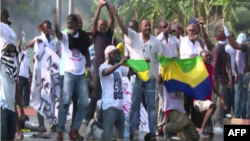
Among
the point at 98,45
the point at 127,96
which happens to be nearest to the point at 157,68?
the point at 98,45

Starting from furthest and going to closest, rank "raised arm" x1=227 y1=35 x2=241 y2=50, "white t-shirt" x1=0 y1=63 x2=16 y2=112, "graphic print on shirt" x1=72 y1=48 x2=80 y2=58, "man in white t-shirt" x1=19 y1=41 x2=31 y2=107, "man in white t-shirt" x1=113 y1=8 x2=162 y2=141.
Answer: "man in white t-shirt" x1=19 y1=41 x2=31 y2=107 → "man in white t-shirt" x1=113 y1=8 x2=162 y2=141 → "graphic print on shirt" x1=72 y1=48 x2=80 y2=58 → "white t-shirt" x1=0 y1=63 x2=16 y2=112 → "raised arm" x1=227 y1=35 x2=241 y2=50

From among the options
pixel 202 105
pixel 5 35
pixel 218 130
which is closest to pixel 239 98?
pixel 218 130

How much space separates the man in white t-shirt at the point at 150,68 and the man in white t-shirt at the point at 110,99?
2.01ft

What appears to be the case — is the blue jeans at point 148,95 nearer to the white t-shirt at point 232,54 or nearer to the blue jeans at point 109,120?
the blue jeans at point 109,120

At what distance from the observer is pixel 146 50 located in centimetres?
1038

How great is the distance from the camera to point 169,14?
28797mm

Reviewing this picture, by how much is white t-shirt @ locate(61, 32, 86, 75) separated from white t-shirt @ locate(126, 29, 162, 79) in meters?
0.90

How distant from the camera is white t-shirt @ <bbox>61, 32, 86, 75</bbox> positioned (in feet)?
32.3

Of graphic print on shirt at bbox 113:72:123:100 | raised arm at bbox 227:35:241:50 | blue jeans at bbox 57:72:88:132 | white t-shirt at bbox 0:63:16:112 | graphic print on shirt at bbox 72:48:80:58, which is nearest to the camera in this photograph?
raised arm at bbox 227:35:241:50

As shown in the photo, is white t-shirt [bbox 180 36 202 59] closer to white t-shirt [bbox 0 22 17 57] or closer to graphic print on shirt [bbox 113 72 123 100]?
graphic print on shirt [bbox 113 72 123 100]

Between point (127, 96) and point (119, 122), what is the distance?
2.61 metres

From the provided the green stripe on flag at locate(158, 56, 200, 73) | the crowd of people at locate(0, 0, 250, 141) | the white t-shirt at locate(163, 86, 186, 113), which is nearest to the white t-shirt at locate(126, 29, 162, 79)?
the crowd of people at locate(0, 0, 250, 141)

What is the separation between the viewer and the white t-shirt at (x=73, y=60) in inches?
388

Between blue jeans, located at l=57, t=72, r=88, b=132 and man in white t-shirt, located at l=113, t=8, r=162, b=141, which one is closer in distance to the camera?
blue jeans, located at l=57, t=72, r=88, b=132
